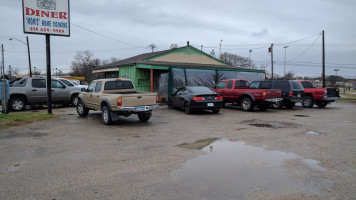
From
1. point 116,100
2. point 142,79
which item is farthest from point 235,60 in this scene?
point 116,100

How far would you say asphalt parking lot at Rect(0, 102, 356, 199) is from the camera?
3814mm

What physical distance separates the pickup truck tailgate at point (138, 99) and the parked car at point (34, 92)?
8.44m

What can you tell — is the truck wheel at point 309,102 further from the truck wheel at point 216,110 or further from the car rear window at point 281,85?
the truck wheel at point 216,110

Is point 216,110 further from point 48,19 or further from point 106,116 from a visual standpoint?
point 48,19

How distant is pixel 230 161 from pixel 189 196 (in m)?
1.87

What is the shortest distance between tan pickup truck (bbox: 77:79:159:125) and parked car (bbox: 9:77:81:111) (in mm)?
5025

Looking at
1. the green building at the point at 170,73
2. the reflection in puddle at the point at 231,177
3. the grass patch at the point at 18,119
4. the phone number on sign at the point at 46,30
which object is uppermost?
the phone number on sign at the point at 46,30

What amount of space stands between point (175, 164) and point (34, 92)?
1293 cm

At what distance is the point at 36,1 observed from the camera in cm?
1184

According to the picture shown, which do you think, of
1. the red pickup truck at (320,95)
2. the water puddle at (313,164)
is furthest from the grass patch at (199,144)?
the red pickup truck at (320,95)

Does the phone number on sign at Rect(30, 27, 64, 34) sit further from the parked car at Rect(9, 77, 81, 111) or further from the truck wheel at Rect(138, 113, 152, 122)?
the truck wheel at Rect(138, 113, 152, 122)

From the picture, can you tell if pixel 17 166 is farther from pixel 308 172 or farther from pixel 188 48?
pixel 188 48

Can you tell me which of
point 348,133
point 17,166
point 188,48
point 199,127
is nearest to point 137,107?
point 199,127

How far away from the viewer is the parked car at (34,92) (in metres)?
14.3
